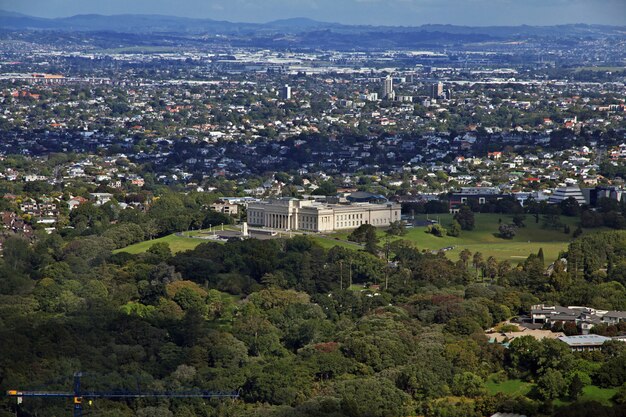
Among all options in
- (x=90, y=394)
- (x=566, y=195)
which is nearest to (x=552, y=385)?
(x=90, y=394)

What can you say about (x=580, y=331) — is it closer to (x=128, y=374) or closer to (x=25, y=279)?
(x=128, y=374)

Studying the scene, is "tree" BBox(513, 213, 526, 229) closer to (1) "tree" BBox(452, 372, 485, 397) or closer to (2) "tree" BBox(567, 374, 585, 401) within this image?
(1) "tree" BBox(452, 372, 485, 397)

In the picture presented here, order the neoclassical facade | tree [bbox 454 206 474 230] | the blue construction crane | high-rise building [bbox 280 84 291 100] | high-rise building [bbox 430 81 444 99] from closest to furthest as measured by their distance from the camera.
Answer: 1. the blue construction crane
2. the neoclassical facade
3. tree [bbox 454 206 474 230]
4. high-rise building [bbox 280 84 291 100]
5. high-rise building [bbox 430 81 444 99]

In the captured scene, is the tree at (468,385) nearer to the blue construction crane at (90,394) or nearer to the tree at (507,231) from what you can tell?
the blue construction crane at (90,394)

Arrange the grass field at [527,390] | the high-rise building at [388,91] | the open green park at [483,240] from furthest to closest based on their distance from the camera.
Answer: the high-rise building at [388,91] < the open green park at [483,240] < the grass field at [527,390]

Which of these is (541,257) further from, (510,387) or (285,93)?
(285,93)

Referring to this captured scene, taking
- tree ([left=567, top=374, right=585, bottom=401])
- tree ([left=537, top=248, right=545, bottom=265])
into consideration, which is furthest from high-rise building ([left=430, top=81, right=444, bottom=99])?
tree ([left=567, top=374, right=585, bottom=401])

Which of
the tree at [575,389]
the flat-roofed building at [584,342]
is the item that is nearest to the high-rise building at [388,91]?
the flat-roofed building at [584,342]

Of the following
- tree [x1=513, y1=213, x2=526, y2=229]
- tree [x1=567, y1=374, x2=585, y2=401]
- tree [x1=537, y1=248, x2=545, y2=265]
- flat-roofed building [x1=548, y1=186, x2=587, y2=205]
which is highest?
tree [x1=567, y1=374, x2=585, y2=401]
